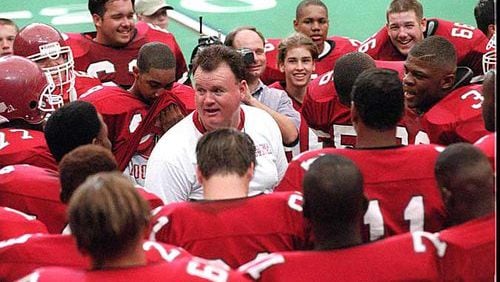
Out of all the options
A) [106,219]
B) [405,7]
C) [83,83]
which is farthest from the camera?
[405,7]

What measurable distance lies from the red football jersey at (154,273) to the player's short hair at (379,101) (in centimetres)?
85

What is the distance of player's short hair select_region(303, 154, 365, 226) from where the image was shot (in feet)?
8.44

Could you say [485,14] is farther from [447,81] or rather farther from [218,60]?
[218,60]

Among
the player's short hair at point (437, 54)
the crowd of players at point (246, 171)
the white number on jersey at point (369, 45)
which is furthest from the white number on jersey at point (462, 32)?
the player's short hair at point (437, 54)

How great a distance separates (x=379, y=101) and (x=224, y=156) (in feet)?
1.83

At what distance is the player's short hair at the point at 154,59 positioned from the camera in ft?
13.5

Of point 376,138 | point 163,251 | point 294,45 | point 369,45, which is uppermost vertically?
point 376,138

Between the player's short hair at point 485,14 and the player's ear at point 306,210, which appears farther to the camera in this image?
the player's short hair at point 485,14

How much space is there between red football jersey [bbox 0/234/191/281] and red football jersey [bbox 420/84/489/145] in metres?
1.70

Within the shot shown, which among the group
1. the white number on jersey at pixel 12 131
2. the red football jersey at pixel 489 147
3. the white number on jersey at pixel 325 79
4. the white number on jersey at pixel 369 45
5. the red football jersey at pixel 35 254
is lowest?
the white number on jersey at pixel 369 45

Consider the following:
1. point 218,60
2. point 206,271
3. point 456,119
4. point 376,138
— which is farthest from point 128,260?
point 456,119

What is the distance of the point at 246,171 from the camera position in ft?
9.27

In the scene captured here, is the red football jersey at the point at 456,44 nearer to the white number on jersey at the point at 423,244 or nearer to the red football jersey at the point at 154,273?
the white number on jersey at the point at 423,244

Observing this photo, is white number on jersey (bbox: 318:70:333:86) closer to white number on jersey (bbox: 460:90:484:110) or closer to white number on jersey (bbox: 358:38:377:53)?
white number on jersey (bbox: 460:90:484:110)
